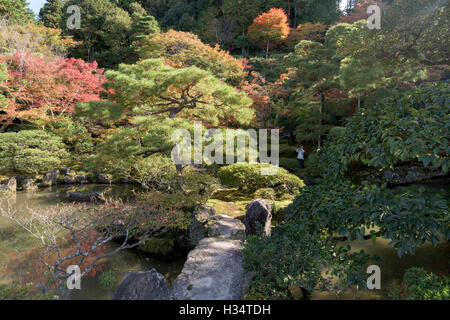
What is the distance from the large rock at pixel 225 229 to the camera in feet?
16.7

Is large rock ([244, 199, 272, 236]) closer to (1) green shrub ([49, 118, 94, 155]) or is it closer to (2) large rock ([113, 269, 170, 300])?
(2) large rock ([113, 269, 170, 300])

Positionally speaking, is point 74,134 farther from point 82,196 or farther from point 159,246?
point 159,246

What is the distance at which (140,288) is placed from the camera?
2822 mm

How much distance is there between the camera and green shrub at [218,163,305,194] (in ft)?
25.7

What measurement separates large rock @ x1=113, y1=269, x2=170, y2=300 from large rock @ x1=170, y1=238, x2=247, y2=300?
307 mm

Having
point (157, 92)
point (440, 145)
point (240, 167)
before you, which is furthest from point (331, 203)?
point (240, 167)

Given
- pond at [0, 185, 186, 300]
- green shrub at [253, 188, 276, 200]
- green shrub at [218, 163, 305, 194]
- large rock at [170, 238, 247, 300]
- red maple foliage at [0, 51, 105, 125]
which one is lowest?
pond at [0, 185, 186, 300]

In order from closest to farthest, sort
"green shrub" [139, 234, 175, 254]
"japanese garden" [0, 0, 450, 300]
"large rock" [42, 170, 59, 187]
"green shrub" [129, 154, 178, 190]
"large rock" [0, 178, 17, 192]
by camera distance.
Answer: "japanese garden" [0, 0, 450, 300] < "green shrub" [139, 234, 175, 254] < "green shrub" [129, 154, 178, 190] < "large rock" [0, 178, 17, 192] < "large rock" [42, 170, 59, 187]

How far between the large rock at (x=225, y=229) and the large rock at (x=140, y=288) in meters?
2.15

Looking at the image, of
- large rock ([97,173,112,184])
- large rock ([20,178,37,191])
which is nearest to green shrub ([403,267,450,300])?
large rock ([97,173,112,184])

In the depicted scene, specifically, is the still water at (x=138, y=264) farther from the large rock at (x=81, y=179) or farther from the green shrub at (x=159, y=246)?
the large rock at (x=81, y=179)

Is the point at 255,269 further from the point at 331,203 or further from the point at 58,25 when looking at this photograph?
the point at 58,25
